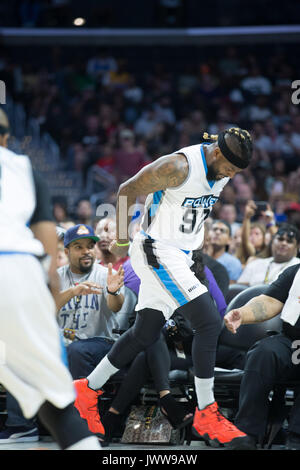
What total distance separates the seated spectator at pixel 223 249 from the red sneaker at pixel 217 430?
2610 millimetres

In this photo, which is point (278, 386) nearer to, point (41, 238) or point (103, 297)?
point (103, 297)

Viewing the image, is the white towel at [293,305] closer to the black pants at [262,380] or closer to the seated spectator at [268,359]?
the seated spectator at [268,359]

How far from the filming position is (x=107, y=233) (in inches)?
231

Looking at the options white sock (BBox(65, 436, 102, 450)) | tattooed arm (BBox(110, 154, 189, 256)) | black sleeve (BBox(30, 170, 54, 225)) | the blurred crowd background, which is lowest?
white sock (BBox(65, 436, 102, 450))

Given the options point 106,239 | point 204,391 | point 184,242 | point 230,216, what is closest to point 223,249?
point 106,239

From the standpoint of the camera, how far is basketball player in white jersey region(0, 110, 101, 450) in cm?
255

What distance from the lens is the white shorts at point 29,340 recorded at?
8.35ft

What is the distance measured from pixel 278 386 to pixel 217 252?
7.79 feet

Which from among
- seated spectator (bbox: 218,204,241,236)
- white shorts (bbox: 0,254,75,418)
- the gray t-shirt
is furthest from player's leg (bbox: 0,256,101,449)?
seated spectator (bbox: 218,204,241,236)

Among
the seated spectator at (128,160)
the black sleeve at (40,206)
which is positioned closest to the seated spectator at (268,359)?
the black sleeve at (40,206)

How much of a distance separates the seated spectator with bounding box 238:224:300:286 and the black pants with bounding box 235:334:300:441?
5.38ft

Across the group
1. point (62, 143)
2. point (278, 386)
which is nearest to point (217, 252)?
point (278, 386)

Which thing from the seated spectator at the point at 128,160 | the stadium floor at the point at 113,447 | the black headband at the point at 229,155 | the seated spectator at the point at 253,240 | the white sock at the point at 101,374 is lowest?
the stadium floor at the point at 113,447

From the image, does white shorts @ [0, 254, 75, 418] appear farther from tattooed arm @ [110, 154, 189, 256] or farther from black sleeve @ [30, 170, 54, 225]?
tattooed arm @ [110, 154, 189, 256]
